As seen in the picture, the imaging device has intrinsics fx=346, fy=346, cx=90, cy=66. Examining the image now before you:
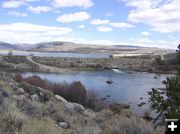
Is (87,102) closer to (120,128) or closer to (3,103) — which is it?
(3,103)

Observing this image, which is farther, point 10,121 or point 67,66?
point 67,66

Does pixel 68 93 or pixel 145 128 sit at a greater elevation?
pixel 145 128

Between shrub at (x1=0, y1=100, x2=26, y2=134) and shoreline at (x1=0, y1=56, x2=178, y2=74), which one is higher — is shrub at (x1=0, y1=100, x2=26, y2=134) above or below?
above

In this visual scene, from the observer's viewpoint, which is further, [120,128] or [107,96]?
[107,96]

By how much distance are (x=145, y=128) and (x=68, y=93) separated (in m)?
22.3

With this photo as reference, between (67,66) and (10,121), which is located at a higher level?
(10,121)

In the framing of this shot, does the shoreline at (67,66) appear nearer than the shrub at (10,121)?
No

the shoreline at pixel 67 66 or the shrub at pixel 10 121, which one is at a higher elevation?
the shrub at pixel 10 121

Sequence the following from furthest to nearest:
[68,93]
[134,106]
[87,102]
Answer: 1. [134,106]
2. [68,93]
3. [87,102]

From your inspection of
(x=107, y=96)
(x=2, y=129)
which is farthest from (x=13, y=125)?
(x=107, y=96)

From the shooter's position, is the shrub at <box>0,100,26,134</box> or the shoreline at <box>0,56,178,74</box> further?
the shoreline at <box>0,56,178,74</box>

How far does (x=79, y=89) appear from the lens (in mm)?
28438

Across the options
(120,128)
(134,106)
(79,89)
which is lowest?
(134,106)

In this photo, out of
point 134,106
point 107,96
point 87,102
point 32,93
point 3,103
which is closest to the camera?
point 3,103
